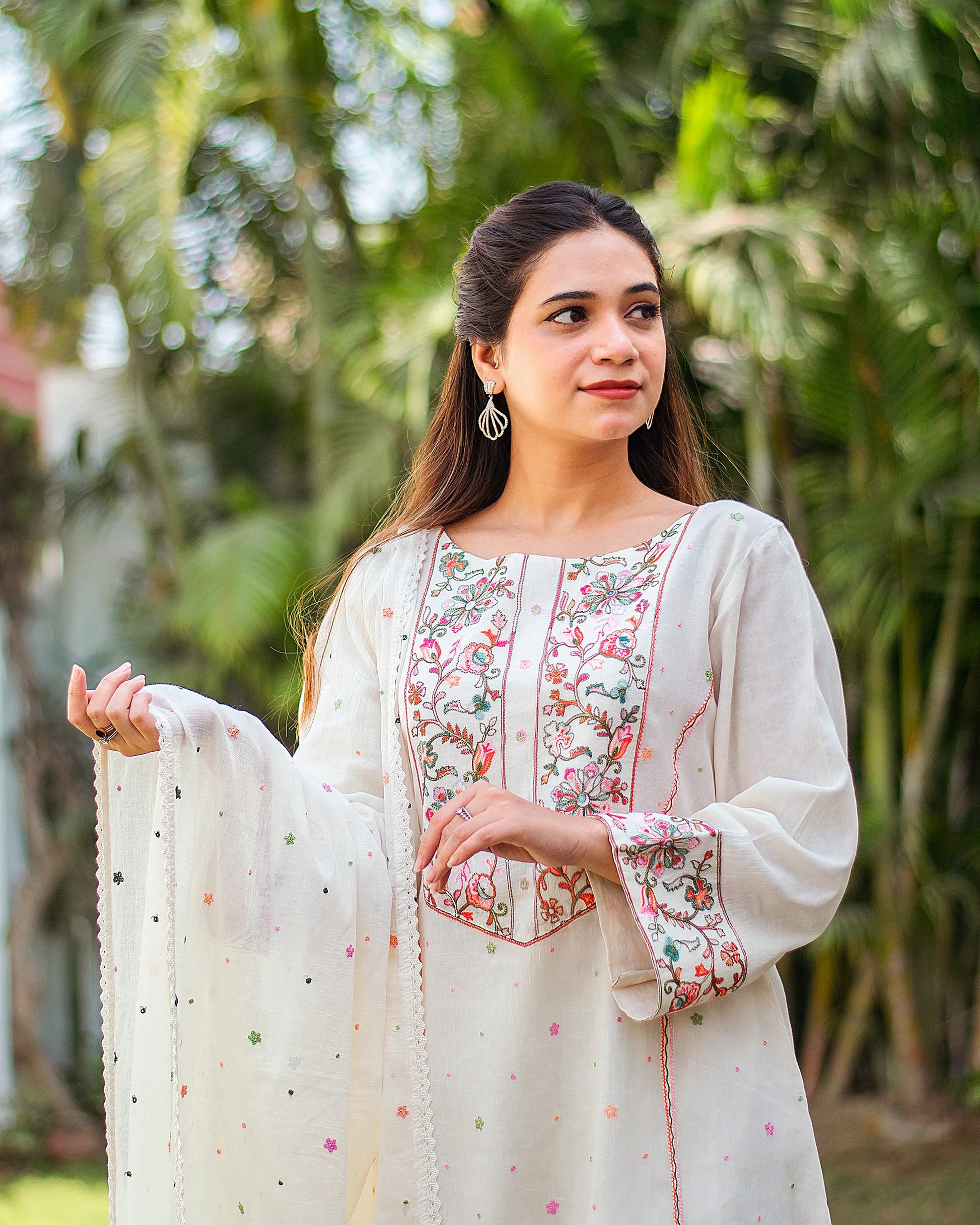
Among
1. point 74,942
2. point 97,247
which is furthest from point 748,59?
point 74,942

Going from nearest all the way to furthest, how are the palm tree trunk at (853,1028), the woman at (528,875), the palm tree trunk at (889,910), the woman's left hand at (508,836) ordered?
the woman's left hand at (508,836) → the woman at (528,875) → the palm tree trunk at (889,910) → the palm tree trunk at (853,1028)

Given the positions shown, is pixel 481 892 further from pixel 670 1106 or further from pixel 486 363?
pixel 486 363

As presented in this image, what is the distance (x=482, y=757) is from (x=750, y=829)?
1.07 feet

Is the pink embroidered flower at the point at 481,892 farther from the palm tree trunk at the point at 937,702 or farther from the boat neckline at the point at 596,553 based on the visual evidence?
the palm tree trunk at the point at 937,702

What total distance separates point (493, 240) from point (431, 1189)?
1127 millimetres

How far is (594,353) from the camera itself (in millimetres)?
1584

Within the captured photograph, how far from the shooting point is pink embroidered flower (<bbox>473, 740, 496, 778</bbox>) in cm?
162

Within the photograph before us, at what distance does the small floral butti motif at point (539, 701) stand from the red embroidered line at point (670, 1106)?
16 centimetres

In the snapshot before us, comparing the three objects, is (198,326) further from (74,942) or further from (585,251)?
(585,251)

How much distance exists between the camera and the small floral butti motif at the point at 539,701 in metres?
1.56

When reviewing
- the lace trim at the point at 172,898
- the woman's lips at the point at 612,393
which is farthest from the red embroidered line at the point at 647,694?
the lace trim at the point at 172,898

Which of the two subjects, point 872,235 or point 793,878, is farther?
point 872,235

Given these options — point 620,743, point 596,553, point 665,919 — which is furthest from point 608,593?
point 665,919

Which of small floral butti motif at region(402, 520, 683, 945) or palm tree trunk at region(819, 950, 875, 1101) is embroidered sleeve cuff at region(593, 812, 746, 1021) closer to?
small floral butti motif at region(402, 520, 683, 945)
